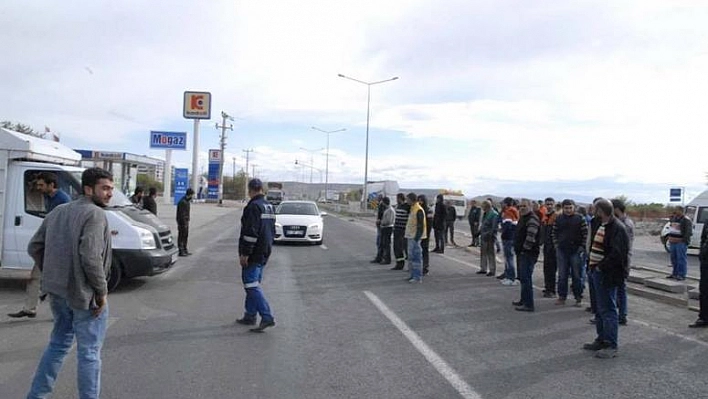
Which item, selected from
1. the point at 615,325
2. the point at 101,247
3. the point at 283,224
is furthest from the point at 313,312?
the point at 283,224

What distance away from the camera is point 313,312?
823 centimetres

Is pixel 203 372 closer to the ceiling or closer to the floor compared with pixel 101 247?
closer to the floor

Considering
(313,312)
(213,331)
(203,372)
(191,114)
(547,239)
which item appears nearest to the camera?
(203,372)

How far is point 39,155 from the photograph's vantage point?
927 cm

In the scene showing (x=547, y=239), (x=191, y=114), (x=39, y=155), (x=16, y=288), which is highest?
(x=191, y=114)

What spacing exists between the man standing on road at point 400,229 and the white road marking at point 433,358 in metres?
4.54

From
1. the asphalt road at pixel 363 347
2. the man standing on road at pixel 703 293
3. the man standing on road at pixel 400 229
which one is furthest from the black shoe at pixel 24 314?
the man standing on road at pixel 703 293

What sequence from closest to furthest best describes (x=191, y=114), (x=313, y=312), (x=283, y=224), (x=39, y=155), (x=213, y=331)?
(x=213, y=331) < (x=313, y=312) < (x=39, y=155) < (x=283, y=224) < (x=191, y=114)

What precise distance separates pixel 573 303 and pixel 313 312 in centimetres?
456

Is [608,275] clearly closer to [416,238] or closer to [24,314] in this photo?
[416,238]

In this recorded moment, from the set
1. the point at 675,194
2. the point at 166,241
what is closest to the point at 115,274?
the point at 166,241

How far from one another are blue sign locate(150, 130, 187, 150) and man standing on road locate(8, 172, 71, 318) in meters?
31.9

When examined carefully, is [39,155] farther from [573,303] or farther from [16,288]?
[573,303]

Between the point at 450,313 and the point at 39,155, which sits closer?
the point at 450,313
